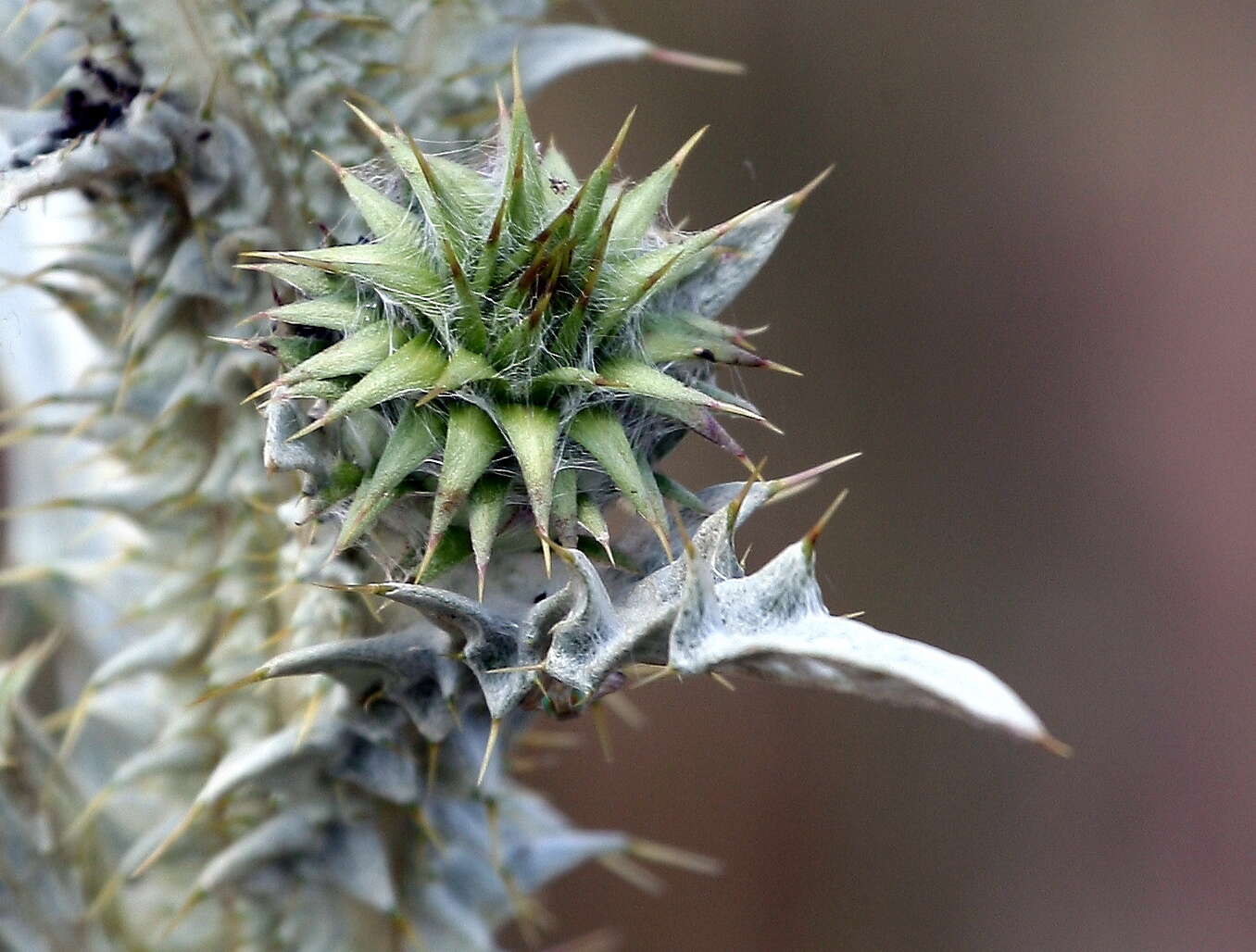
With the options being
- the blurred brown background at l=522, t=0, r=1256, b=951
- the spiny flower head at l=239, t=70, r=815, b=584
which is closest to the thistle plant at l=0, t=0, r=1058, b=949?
the spiny flower head at l=239, t=70, r=815, b=584

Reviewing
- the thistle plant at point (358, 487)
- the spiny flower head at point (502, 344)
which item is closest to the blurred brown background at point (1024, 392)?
the thistle plant at point (358, 487)

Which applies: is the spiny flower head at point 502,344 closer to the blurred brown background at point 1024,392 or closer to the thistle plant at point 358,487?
the thistle plant at point 358,487

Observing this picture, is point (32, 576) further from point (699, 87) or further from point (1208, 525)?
point (1208, 525)

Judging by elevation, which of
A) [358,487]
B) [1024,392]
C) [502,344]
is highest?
[502,344]

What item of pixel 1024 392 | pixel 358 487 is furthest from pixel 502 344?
pixel 1024 392

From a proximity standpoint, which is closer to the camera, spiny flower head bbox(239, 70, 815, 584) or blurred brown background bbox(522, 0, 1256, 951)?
spiny flower head bbox(239, 70, 815, 584)

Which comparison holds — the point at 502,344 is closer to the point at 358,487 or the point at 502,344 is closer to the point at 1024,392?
the point at 358,487

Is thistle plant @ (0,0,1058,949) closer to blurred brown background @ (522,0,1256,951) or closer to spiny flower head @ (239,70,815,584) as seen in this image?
spiny flower head @ (239,70,815,584)

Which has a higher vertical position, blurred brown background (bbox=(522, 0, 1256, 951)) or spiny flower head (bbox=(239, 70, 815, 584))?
spiny flower head (bbox=(239, 70, 815, 584))
